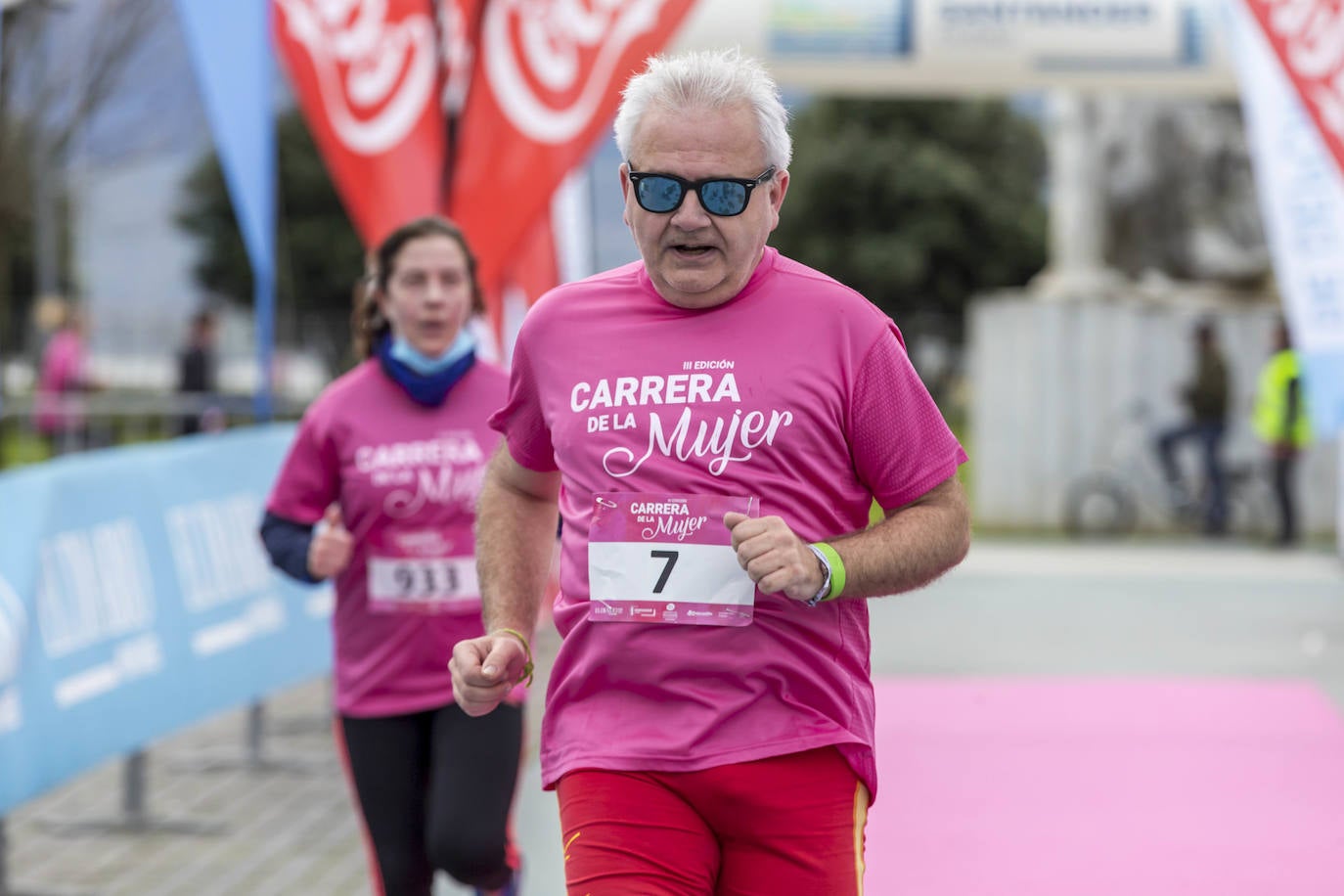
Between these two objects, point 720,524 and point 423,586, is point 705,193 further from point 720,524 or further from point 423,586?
point 423,586

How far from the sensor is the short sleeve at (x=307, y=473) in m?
4.34

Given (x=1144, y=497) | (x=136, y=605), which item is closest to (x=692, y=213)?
(x=136, y=605)

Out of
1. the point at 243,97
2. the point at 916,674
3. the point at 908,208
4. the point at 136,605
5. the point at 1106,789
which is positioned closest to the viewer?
the point at 136,605

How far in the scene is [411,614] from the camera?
4188 mm

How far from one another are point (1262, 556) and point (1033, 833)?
9628 mm

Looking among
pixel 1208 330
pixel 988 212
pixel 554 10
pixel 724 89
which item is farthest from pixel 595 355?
pixel 988 212

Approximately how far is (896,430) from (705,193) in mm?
432

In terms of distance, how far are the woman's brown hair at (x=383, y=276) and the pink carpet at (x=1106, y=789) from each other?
2064 millimetres

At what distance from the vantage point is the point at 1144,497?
1695 cm

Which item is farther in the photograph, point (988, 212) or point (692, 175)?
point (988, 212)

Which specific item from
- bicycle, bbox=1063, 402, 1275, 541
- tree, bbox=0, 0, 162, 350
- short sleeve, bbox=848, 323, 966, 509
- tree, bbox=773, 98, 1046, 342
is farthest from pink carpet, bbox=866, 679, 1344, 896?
tree, bbox=773, 98, 1046, 342

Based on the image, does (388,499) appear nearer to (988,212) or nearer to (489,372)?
(489,372)

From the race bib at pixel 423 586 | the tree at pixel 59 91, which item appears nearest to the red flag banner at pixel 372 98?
the race bib at pixel 423 586

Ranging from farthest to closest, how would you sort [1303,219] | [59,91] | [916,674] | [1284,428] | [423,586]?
[59,91] → [1284,428] → [1303,219] → [916,674] → [423,586]
